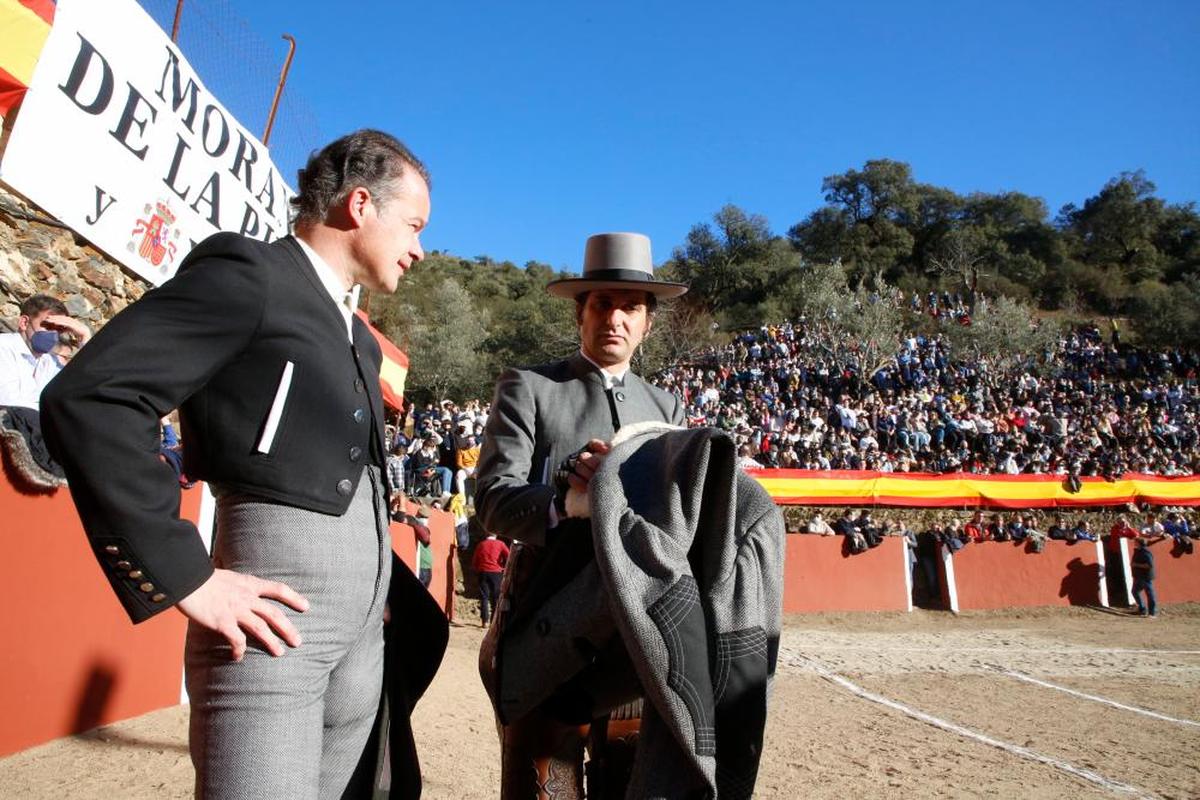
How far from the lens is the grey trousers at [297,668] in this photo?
1183 millimetres

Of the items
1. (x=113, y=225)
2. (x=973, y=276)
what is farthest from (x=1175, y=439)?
(x=973, y=276)

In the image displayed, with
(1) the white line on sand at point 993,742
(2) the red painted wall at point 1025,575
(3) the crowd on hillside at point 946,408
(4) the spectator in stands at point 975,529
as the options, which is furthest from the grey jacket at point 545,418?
(4) the spectator in stands at point 975,529

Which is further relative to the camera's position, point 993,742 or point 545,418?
point 993,742

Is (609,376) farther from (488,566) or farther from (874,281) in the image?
(874,281)

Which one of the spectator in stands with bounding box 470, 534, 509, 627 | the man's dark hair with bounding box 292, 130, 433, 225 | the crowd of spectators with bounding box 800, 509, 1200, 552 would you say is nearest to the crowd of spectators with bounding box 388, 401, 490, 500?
the spectator in stands with bounding box 470, 534, 509, 627

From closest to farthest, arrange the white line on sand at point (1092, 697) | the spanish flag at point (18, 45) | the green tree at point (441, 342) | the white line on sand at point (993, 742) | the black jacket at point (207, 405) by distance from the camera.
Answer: the black jacket at point (207, 405) < the white line on sand at point (993, 742) < the spanish flag at point (18, 45) < the white line on sand at point (1092, 697) < the green tree at point (441, 342)

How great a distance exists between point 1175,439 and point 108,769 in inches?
1095

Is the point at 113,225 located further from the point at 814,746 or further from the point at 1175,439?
the point at 1175,439

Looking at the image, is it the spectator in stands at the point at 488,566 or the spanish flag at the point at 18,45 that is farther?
the spectator in stands at the point at 488,566

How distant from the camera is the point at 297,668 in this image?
124 centimetres

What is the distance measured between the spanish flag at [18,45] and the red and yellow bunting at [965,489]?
13.4m

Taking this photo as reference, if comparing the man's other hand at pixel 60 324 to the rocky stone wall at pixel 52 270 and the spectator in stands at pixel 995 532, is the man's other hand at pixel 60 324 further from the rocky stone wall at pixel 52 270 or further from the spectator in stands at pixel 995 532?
the spectator in stands at pixel 995 532

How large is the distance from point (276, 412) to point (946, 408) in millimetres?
25848

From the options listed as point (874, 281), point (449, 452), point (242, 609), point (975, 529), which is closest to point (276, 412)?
point (242, 609)
